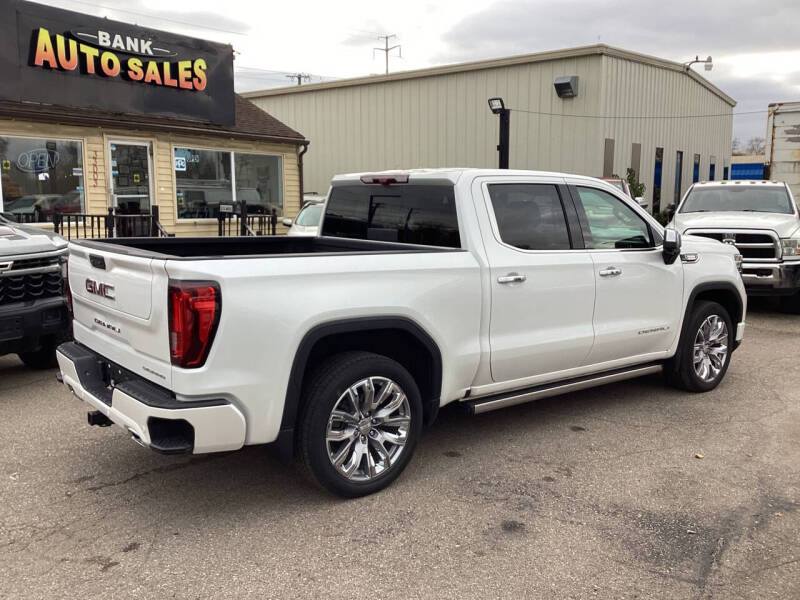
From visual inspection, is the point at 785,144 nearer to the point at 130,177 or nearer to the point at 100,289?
the point at 130,177

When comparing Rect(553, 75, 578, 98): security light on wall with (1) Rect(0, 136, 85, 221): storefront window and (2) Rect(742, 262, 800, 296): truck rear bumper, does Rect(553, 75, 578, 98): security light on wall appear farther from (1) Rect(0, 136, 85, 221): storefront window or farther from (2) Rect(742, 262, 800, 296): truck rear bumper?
(1) Rect(0, 136, 85, 221): storefront window

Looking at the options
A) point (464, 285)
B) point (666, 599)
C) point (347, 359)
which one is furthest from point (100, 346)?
point (666, 599)

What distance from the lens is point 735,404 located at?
19.3ft

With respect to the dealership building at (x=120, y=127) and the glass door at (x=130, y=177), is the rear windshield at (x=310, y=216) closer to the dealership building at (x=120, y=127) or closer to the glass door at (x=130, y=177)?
the dealership building at (x=120, y=127)

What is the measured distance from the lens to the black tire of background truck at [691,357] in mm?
5844

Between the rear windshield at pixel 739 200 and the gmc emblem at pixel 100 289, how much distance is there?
31.8ft

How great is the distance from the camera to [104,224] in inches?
488

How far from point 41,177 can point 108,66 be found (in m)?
2.31

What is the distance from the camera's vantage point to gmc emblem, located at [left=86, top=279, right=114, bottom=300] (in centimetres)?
378

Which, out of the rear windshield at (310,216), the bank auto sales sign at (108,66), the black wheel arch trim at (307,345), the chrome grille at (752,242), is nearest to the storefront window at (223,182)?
the bank auto sales sign at (108,66)

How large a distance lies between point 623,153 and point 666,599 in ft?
61.5

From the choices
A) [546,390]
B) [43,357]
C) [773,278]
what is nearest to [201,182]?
[43,357]

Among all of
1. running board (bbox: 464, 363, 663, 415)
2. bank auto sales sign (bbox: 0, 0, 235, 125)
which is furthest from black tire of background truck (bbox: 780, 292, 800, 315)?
→ bank auto sales sign (bbox: 0, 0, 235, 125)

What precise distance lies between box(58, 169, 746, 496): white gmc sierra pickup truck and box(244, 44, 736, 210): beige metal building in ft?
46.2
